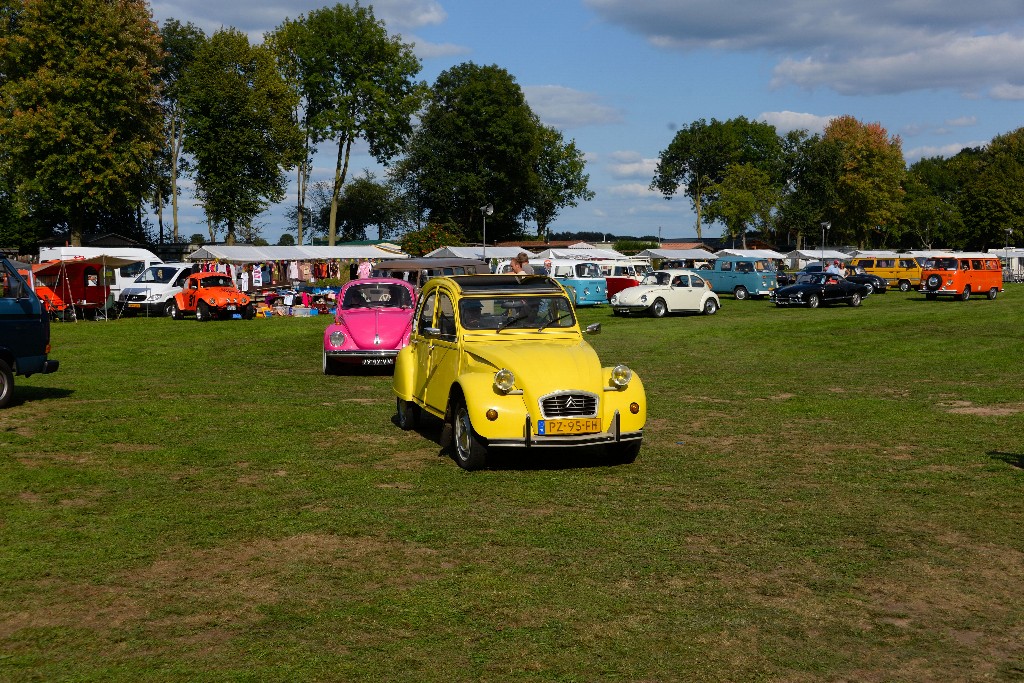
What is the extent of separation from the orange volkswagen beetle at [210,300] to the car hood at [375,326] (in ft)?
61.4

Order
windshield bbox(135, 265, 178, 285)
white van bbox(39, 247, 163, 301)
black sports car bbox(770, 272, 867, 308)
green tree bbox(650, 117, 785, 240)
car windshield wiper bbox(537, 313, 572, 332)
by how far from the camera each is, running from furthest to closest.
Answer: green tree bbox(650, 117, 785, 240) < black sports car bbox(770, 272, 867, 308) < white van bbox(39, 247, 163, 301) < windshield bbox(135, 265, 178, 285) < car windshield wiper bbox(537, 313, 572, 332)

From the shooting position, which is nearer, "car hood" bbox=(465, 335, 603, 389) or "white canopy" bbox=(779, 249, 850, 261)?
"car hood" bbox=(465, 335, 603, 389)

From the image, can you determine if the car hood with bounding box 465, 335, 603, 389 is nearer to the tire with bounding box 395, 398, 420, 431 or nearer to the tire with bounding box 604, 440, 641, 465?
the tire with bounding box 604, 440, 641, 465

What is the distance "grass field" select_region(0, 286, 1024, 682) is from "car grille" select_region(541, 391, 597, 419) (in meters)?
0.65

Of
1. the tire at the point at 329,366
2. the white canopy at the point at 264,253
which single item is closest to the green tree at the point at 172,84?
the white canopy at the point at 264,253

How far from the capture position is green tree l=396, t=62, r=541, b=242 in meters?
86.4

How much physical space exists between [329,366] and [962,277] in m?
37.4

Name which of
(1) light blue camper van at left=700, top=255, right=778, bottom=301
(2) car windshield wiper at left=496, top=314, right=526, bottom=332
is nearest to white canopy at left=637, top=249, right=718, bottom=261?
(1) light blue camper van at left=700, top=255, right=778, bottom=301

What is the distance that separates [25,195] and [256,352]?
40.3 meters

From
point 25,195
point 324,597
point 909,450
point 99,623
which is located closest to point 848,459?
point 909,450

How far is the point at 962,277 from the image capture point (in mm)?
48156

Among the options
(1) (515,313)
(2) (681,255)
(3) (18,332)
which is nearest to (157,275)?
(3) (18,332)

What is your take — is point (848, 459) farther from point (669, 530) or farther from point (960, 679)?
point (960, 679)

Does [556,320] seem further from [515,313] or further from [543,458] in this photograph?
[543,458]
